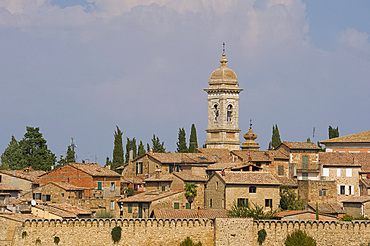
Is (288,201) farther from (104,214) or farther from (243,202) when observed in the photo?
(104,214)

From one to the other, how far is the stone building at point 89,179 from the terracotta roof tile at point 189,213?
16.0 metres

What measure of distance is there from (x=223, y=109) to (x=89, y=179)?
39659 mm

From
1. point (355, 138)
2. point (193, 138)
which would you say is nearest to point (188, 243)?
point (355, 138)

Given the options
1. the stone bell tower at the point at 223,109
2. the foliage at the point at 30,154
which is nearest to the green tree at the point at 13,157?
the foliage at the point at 30,154

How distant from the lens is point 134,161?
106500 mm

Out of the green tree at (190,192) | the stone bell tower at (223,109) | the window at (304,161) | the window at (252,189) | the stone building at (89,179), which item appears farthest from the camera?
the stone bell tower at (223,109)

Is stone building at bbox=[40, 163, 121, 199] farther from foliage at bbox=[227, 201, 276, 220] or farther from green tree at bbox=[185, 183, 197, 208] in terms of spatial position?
foliage at bbox=[227, 201, 276, 220]

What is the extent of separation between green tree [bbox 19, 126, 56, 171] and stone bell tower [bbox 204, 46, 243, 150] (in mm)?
23145

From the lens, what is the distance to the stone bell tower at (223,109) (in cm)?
13125

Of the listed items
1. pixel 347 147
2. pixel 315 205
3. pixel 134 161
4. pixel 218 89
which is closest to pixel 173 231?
pixel 315 205

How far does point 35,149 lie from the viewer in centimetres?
12406

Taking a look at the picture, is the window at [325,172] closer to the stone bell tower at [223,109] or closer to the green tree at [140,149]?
the green tree at [140,149]

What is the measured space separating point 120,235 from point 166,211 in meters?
7.93

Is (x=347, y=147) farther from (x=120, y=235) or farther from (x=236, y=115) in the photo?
(x=120, y=235)
